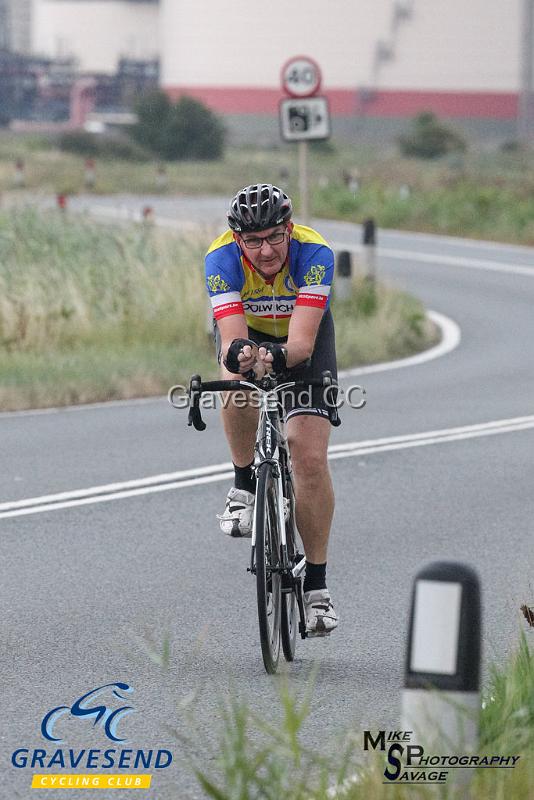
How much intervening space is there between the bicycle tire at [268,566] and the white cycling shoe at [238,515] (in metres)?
0.39

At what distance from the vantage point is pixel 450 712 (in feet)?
12.1

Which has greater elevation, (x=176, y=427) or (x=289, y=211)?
(x=289, y=211)

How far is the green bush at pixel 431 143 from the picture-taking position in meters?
74.4

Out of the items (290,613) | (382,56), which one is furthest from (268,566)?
(382,56)

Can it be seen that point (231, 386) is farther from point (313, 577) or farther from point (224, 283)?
point (313, 577)

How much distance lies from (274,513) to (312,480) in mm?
298

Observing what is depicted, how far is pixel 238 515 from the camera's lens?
20.6ft

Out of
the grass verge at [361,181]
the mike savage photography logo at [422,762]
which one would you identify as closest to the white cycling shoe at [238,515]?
the mike savage photography logo at [422,762]

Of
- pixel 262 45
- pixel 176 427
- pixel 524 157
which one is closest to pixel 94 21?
pixel 262 45

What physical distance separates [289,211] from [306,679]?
173cm

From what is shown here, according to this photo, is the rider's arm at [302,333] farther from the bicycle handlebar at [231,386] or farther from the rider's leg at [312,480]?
the rider's leg at [312,480]

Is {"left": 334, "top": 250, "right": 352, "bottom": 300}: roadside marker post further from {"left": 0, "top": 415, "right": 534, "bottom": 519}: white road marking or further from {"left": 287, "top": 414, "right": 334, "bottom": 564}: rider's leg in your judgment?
{"left": 287, "top": 414, "right": 334, "bottom": 564}: rider's leg

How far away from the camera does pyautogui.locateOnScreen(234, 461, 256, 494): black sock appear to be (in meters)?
6.37

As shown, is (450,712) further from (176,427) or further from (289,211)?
(176,427)
